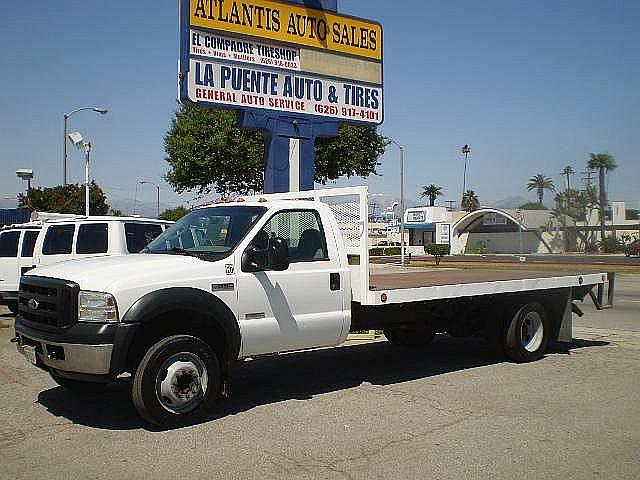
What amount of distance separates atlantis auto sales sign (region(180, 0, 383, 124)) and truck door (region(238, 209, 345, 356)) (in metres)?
5.11

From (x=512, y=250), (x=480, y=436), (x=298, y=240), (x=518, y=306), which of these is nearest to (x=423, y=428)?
(x=480, y=436)

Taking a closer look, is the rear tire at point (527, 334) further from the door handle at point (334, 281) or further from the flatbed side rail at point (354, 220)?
the door handle at point (334, 281)

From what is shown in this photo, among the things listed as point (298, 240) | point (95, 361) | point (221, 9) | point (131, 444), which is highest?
point (221, 9)

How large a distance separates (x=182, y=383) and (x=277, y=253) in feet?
4.90

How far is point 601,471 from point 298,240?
142 inches

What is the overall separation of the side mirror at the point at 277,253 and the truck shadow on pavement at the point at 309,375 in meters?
1.50

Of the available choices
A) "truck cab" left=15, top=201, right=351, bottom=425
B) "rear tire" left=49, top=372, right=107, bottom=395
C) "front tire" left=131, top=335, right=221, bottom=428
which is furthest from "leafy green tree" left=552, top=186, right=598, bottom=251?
"front tire" left=131, top=335, right=221, bottom=428

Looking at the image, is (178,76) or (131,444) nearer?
(131,444)

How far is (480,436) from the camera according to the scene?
241 inches

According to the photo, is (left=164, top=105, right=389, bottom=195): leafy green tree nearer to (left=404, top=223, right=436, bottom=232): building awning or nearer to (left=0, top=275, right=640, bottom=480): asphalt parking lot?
(left=0, top=275, right=640, bottom=480): asphalt parking lot

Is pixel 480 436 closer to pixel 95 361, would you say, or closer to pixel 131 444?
pixel 131 444

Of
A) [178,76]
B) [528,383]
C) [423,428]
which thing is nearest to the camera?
[423,428]

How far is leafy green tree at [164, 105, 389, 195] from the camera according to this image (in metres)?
27.0

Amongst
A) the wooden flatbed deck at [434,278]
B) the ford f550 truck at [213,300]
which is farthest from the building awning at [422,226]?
the ford f550 truck at [213,300]
